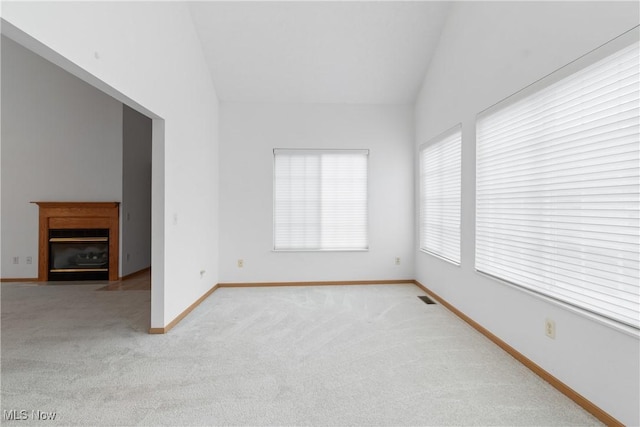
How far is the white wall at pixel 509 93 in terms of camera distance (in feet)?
5.89

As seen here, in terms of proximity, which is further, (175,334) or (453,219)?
(453,219)

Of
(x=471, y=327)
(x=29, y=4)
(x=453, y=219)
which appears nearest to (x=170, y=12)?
(x=29, y=4)

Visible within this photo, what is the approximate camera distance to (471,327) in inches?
130

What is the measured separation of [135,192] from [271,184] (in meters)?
3.08

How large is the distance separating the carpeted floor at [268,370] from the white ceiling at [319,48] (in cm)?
324

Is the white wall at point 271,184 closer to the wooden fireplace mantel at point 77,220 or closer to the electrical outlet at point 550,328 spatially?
the wooden fireplace mantel at point 77,220

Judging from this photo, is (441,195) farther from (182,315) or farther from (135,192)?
(135,192)

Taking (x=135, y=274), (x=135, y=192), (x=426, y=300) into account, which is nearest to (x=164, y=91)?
(x=135, y=192)

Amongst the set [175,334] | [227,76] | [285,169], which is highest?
[227,76]

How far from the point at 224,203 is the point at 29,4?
137 inches

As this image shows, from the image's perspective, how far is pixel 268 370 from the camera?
7.89ft

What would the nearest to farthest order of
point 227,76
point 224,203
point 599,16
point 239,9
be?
point 599,16 < point 239,9 < point 227,76 < point 224,203

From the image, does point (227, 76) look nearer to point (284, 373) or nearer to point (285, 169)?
point (285, 169)

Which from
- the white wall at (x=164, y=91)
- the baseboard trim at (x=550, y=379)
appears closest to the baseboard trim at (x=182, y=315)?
the white wall at (x=164, y=91)
